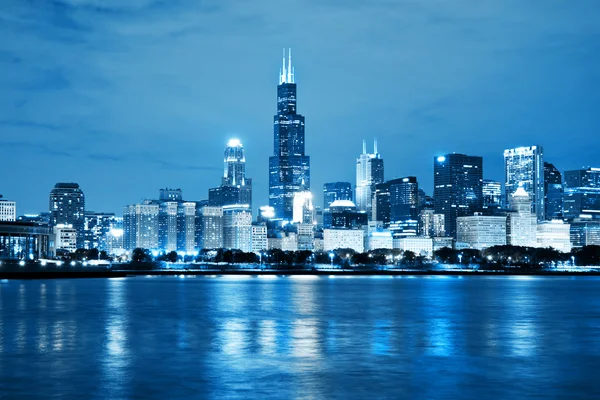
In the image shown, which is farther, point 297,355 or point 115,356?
point 297,355

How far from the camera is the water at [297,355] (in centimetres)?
2697

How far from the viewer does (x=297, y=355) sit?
3538 cm

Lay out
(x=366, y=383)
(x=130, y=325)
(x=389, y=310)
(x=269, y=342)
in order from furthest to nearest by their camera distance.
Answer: (x=389, y=310)
(x=130, y=325)
(x=269, y=342)
(x=366, y=383)

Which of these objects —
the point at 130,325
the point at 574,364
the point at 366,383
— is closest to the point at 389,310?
the point at 130,325

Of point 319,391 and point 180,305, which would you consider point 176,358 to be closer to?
point 319,391

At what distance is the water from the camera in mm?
26969

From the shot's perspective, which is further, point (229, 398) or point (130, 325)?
point (130, 325)

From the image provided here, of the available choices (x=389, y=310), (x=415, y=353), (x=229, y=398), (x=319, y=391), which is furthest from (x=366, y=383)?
(x=389, y=310)

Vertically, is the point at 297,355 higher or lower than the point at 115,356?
lower

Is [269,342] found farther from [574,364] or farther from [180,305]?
[180,305]

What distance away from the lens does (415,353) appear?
3622cm

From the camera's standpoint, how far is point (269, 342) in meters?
40.5

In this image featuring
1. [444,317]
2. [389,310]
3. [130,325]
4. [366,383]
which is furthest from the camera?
[389,310]

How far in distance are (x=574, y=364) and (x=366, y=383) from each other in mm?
9714
